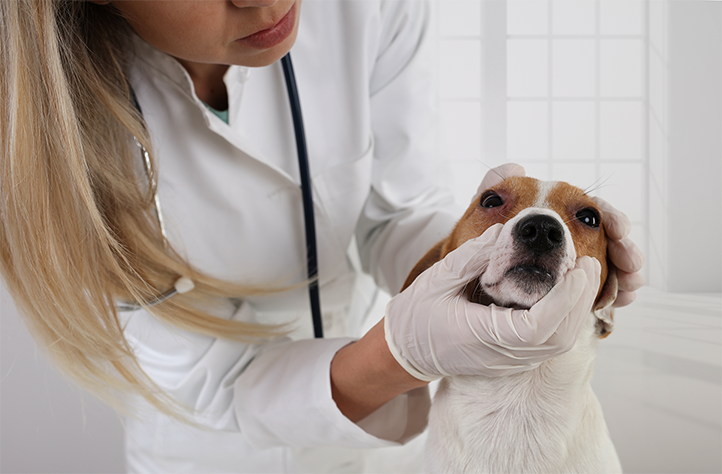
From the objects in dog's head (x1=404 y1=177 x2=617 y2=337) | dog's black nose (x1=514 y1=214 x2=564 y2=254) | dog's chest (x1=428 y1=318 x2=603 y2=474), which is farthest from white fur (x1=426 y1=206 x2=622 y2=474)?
dog's black nose (x1=514 y1=214 x2=564 y2=254)

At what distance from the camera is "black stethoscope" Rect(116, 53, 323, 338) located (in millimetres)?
971

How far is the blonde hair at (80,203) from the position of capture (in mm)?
738

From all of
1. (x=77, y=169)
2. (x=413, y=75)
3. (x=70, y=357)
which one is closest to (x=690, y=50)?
(x=413, y=75)

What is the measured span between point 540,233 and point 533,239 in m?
0.01

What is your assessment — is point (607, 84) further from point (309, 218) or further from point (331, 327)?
point (331, 327)

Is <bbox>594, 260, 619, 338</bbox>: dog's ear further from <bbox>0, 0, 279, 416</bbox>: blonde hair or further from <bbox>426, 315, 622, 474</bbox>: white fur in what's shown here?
<bbox>0, 0, 279, 416</bbox>: blonde hair

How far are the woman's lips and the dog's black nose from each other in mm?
561

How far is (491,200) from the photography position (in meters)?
0.77

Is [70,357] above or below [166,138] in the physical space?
below

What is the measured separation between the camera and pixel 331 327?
4.39ft

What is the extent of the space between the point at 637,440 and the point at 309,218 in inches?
35.1

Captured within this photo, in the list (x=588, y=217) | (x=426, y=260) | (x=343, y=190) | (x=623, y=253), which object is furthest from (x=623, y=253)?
(x=343, y=190)

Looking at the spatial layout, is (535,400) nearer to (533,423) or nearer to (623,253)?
(533,423)

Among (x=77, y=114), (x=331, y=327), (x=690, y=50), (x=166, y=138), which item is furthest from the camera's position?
(x=331, y=327)
